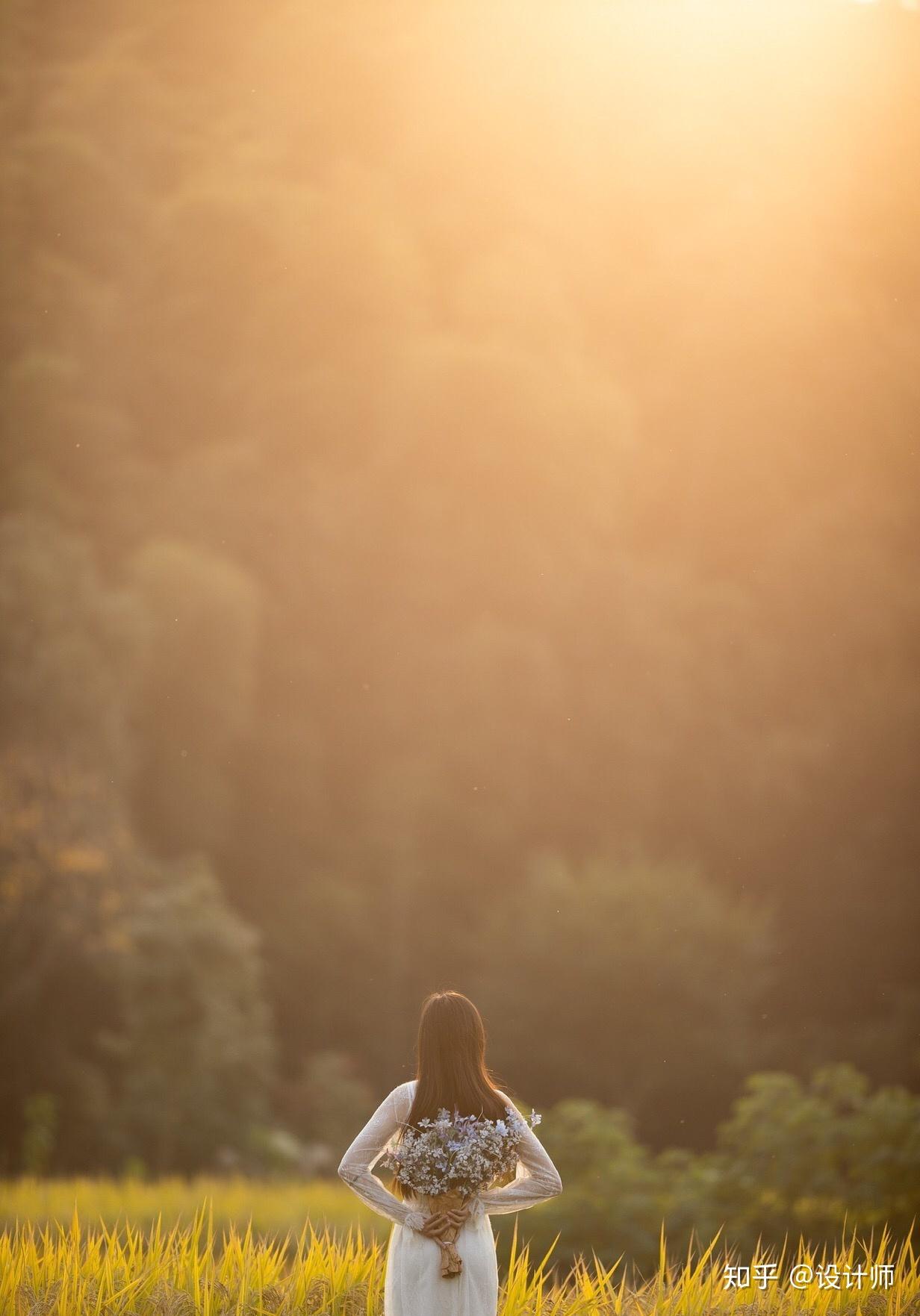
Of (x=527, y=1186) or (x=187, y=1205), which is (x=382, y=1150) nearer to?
(x=527, y=1186)

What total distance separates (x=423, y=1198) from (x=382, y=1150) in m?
0.11

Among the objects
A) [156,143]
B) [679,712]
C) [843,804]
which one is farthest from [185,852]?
[156,143]

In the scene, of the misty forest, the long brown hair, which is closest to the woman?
the long brown hair

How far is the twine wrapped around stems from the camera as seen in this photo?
8.15 ft

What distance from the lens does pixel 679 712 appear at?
9.24 m

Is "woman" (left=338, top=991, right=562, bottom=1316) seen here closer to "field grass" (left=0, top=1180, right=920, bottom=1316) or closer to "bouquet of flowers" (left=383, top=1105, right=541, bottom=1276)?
"bouquet of flowers" (left=383, top=1105, right=541, bottom=1276)

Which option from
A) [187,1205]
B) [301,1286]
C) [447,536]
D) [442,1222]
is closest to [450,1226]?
[442,1222]

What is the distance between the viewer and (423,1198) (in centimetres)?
253

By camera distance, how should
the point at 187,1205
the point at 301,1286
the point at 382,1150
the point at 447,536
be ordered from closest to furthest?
the point at 382,1150
the point at 301,1286
the point at 187,1205
the point at 447,536

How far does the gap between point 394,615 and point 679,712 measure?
2006mm

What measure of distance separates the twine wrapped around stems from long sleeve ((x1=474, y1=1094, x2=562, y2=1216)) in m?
0.04

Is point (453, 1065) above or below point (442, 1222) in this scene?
above

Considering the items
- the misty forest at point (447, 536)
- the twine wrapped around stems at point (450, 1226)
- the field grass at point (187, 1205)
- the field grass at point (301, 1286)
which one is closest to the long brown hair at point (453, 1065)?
the twine wrapped around stems at point (450, 1226)

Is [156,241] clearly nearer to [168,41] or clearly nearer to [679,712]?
[168,41]
